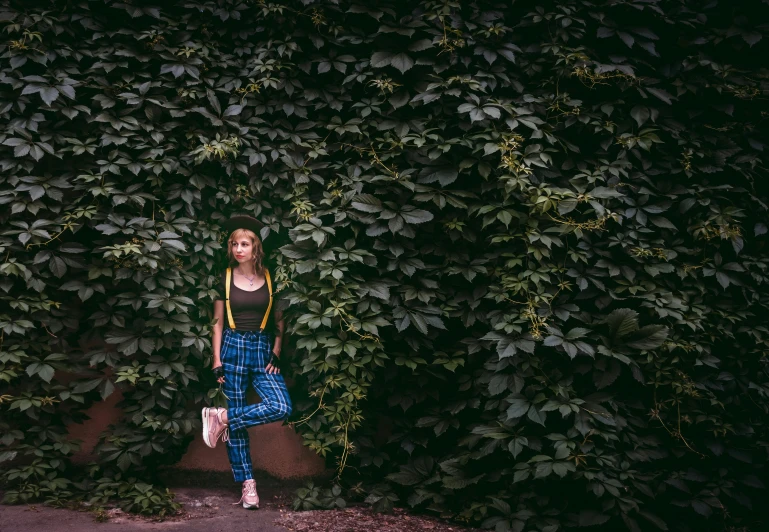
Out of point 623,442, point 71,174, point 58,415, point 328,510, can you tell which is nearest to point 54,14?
point 71,174

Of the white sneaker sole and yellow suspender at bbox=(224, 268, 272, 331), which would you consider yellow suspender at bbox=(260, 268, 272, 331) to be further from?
the white sneaker sole

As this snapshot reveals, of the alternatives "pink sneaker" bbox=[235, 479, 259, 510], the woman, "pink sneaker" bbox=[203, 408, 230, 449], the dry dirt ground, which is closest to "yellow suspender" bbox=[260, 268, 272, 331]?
the woman

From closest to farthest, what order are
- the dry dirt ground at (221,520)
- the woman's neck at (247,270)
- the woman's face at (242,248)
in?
the dry dirt ground at (221,520) → the woman's face at (242,248) → the woman's neck at (247,270)

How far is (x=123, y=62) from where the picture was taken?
3.49 m

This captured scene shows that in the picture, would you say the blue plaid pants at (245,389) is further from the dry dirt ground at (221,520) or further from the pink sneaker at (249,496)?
the dry dirt ground at (221,520)

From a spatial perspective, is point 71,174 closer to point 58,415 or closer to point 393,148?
point 58,415

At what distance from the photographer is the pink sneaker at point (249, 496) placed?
3370mm

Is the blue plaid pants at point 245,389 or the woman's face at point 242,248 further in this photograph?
the woman's face at point 242,248

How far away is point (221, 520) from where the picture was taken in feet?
10.5

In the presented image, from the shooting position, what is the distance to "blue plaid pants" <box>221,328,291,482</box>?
341 centimetres

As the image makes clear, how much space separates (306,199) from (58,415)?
219 centimetres

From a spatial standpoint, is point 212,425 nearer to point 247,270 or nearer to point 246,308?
point 246,308

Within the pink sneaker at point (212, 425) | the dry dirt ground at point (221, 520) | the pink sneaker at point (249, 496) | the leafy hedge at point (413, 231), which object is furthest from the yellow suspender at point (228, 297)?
the dry dirt ground at point (221, 520)

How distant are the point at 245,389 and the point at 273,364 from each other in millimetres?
247
